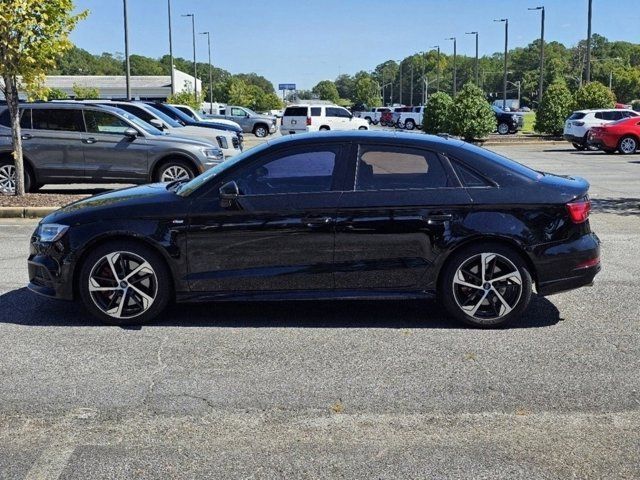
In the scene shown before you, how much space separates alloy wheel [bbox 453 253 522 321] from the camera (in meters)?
5.97

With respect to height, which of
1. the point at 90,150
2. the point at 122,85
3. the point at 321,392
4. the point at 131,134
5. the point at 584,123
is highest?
the point at 122,85

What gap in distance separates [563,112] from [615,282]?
106 ft

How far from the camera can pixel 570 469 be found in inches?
147

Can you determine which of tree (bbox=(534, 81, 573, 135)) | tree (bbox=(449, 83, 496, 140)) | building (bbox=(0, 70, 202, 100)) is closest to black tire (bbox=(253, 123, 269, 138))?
tree (bbox=(449, 83, 496, 140))

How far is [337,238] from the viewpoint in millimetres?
5930

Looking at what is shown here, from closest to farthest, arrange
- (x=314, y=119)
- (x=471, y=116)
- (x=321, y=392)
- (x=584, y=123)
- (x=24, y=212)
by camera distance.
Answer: (x=321, y=392)
(x=24, y=212)
(x=584, y=123)
(x=471, y=116)
(x=314, y=119)

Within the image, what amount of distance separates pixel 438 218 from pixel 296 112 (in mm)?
29833

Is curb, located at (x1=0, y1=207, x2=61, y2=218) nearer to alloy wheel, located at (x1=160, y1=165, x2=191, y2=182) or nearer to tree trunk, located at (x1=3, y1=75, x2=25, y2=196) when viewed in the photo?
tree trunk, located at (x1=3, y1=75, x2=25, y2=196)

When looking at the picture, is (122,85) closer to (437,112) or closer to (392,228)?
(437,112)

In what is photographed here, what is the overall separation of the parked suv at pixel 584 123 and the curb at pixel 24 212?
22.4m

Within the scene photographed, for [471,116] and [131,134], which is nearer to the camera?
[131,134]


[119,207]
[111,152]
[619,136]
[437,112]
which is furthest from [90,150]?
[437,112]

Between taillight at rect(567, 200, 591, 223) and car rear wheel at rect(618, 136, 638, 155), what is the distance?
22.9 metres

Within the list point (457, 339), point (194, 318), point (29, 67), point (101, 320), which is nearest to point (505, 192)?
point (457, 339)
